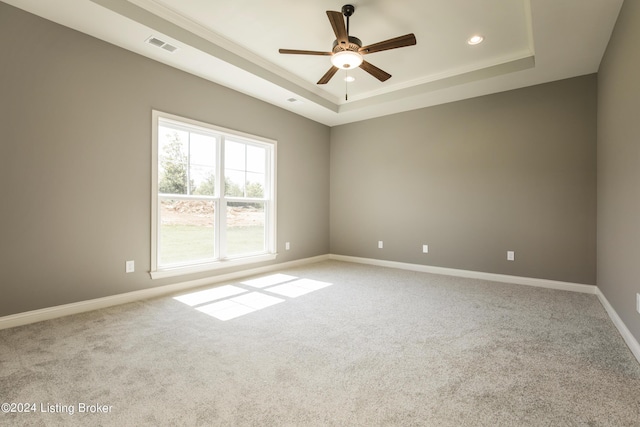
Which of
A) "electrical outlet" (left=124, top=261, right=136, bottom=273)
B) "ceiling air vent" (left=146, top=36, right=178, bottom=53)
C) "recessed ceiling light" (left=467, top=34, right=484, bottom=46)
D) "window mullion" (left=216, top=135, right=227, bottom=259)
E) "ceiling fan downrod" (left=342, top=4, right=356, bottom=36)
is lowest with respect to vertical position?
"electrical outlet" (left=124, top=261, right=136, bottom=273)

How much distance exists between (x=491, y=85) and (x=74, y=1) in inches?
180

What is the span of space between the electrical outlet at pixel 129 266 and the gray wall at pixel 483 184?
3613mm

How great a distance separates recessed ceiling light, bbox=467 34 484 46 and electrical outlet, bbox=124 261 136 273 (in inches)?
174

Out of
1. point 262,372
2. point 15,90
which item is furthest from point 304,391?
point 15,90

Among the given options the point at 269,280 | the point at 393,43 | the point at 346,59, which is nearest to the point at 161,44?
the point at 346,59

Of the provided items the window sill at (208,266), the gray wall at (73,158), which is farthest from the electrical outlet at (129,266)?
the window sill at (208,266)

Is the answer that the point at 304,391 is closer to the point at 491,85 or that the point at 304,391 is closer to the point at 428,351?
the point at 428,351

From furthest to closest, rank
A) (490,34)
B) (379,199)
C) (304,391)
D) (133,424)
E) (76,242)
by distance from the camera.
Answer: (379,199) < (490,34) < (76,242) < (304,391) < (133,424)

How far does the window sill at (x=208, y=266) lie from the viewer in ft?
11.6

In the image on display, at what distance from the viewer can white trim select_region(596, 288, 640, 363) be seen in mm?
2080

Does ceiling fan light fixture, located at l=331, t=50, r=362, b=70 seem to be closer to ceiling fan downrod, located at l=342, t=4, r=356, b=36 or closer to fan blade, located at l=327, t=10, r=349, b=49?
fan blade, located at l=327, t=10, r=349, b=49

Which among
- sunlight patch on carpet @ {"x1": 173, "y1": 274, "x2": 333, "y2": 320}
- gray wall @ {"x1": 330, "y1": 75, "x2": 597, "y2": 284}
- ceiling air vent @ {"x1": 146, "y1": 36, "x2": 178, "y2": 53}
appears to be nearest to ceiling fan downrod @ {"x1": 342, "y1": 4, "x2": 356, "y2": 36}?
ceiling air vent @ {"x1": 146, "y1": 36, "x2": 178, "y2": 53}

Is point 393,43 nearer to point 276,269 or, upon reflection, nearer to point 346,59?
point 346,59

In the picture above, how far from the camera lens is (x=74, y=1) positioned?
2479 mm
